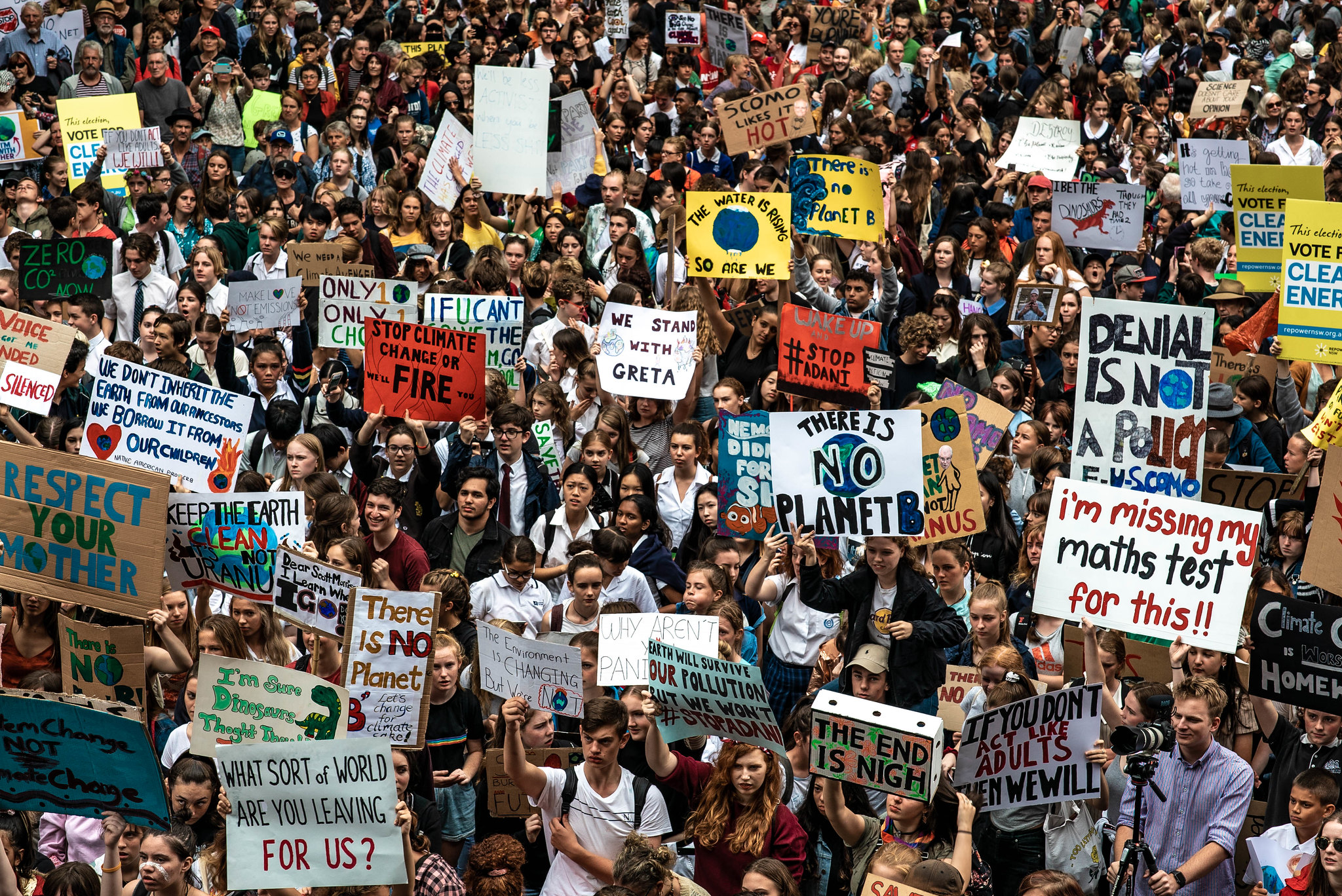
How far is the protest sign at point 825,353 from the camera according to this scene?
11797 mm

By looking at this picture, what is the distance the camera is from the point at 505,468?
1121cm

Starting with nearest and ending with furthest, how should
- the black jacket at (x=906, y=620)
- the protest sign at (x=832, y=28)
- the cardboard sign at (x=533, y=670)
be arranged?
1. the cardboard sign at (x=533, y=670)
2. the black jacket at (x=906, y=620)
3. the protest sign at (x=832, y=28)

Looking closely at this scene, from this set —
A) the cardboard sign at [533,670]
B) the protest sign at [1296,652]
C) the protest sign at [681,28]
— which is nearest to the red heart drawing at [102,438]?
the cardboard sign at [533,670]

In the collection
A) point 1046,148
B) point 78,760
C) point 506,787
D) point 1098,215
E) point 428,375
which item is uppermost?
point 1046,148

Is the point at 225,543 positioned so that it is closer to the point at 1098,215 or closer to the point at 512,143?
the point at 512,143

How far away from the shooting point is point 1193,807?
7469mm

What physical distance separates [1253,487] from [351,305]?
6.42 meters

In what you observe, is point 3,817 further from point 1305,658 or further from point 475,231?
point 475,231

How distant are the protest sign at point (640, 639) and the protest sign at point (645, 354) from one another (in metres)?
3.76

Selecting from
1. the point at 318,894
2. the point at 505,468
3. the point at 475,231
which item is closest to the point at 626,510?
the point at 505,468

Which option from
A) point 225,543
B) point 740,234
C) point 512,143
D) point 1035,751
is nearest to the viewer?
point 1035,751

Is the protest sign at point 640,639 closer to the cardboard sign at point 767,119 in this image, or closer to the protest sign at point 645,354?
the protest sign at point 645,354

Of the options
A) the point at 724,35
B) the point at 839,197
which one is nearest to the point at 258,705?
the point at 839,197

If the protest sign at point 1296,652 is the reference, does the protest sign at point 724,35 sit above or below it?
above
